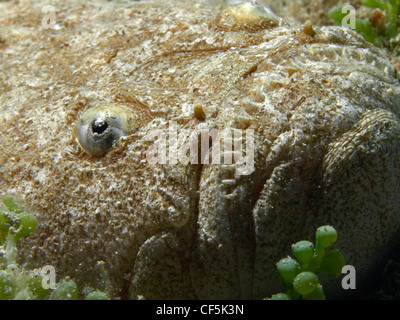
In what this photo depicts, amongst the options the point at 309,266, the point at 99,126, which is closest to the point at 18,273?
the point at 99,126

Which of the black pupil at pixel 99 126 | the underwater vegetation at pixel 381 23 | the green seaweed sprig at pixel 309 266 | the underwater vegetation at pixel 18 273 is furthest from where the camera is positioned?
the underwater vegetation at pixel 381 23

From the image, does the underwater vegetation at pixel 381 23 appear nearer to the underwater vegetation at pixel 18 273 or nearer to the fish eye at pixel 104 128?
the fish eye at pixel 104 128

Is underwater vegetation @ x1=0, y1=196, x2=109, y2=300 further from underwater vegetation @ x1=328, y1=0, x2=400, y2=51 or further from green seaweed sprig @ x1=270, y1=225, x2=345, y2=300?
underwater vegetation @ x1=328, y1=0, x2=400, y2=51

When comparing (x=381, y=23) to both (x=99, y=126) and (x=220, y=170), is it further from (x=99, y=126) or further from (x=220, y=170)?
(x=99, y=126)

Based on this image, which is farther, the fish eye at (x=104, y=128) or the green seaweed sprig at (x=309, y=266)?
the fish eye at (x=104, y=128)

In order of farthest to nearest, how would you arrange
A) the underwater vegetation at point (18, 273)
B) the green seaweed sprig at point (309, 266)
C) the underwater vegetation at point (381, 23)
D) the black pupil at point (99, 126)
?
the underwater vegetation at point (381, 23) → the black pupil at point (99, 126) → the underwater vegetation at point (18, 273) → the green seaweed sprig at point (309, 266)

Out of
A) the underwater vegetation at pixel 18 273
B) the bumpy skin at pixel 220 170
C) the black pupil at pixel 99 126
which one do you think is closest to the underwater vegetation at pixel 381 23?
the bumpy skin at pixel 220 170

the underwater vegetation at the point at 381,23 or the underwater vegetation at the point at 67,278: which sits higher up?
the underwater vegetation at the point at 381,23
